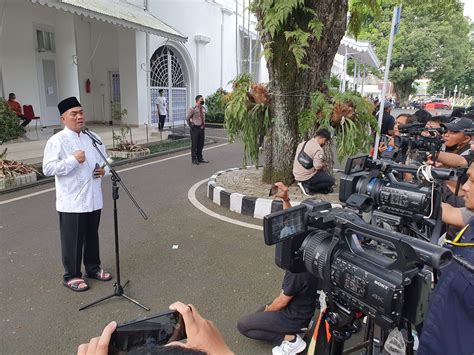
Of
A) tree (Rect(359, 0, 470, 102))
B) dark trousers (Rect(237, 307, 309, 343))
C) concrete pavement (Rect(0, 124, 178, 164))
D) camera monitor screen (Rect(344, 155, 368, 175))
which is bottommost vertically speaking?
dark trousers (Rect(237, 307, 309, 343))

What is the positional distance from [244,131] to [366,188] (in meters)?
4.11

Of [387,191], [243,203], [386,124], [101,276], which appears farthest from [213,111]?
[387,191]

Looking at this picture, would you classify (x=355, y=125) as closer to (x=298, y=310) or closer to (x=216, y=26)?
(x=298, y=310)

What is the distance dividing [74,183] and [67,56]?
30.2 ft

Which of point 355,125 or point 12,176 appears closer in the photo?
point 355,125

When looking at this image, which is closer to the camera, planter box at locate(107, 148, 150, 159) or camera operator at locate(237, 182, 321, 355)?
camera operator at locate(237, 182, 321, 355)

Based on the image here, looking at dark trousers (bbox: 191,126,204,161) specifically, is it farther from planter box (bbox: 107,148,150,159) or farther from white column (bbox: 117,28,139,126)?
white column (bbox: 117,28,139,126)

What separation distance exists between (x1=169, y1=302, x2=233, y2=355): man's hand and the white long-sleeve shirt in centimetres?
243

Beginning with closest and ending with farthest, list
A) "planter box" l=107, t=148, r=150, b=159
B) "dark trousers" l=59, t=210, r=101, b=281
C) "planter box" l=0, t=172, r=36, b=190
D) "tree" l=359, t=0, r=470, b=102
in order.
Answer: "dark trousers" l=59, t=210, r=101, b=281
"planter box" l=0, t=172, r=36, b=190
"planter box" l=107, t=148, r=150, b=159
"tree" l=359, t=0, r=470, b=102

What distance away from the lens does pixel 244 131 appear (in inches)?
240

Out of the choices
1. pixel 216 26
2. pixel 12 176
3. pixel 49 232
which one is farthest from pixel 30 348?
pixel 216 26

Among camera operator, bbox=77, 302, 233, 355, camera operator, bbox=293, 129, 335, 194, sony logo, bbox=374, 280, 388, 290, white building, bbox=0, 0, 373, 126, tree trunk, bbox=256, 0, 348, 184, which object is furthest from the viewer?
white building, bbox=0, 0, 373, 126

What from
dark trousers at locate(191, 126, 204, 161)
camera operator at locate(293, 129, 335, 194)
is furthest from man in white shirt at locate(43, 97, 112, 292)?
dark trousers at locate(191, 126, 204, 161)

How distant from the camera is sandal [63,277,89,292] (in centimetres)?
319
